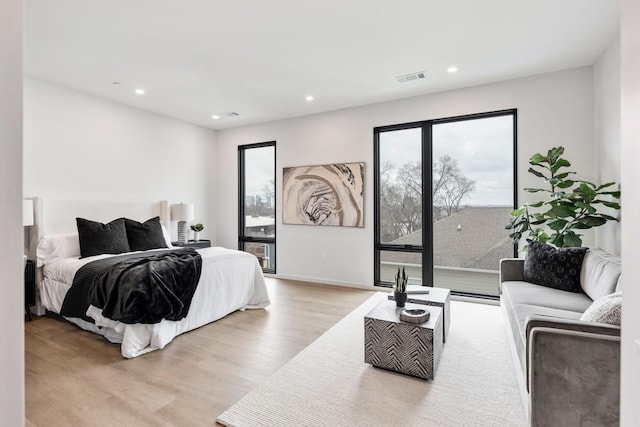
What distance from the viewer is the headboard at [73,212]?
3.78 metres

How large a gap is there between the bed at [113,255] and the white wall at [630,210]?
117 inches

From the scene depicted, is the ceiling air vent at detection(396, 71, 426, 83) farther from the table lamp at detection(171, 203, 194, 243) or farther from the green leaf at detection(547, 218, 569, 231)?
the table lamp at detection(171, 203, 194, 243)

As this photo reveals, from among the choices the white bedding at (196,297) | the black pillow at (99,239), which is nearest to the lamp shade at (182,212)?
the black pillow at (99,239)

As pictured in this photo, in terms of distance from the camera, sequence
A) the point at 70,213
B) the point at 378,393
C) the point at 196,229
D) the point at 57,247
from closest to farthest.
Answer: the point at 378,393 → the point at 57,247 → the point at 70,213 → the point at 196,229

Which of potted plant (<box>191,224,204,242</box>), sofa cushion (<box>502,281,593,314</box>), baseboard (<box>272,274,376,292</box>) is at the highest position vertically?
potted plant (<box>191,224,204,242</box>)

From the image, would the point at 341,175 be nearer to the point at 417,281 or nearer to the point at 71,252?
the point at 417,281

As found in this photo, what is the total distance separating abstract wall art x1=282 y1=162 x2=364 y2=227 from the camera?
4980 mm

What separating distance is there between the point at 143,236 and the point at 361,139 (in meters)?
3.38

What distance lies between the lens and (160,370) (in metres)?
2.45

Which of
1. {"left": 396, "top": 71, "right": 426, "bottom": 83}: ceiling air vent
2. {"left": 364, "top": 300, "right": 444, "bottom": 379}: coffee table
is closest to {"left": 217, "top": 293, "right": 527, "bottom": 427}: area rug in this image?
{"left": 364, "top": 300, "right": 444, "bottom": 379}: coffee table

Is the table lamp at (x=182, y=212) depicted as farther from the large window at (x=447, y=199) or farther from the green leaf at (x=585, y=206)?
the green leaf at (x=585, y=206)

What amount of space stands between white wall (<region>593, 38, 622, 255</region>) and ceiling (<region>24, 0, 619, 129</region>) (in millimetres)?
193

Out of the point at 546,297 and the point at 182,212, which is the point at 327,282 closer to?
the point at 182,212

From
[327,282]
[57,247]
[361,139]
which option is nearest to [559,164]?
[361,139]
